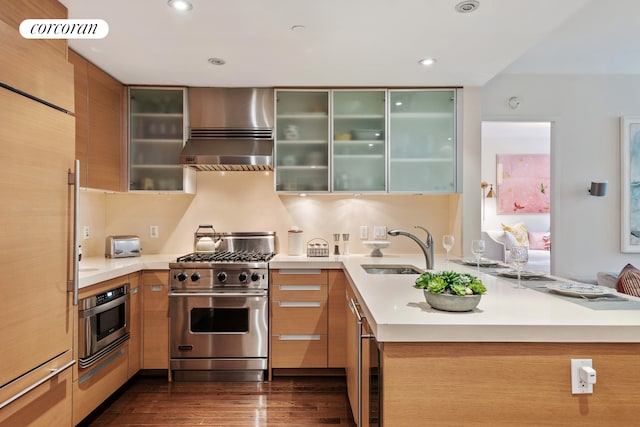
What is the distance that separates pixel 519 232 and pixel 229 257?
530 centimetres

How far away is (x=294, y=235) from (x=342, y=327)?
2.95 ft

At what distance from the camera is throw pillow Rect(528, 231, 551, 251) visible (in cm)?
663

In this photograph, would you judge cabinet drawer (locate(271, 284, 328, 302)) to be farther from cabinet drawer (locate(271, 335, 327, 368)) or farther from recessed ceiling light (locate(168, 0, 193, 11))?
recessed ceiling light (locate(168, 0, 193, 11))

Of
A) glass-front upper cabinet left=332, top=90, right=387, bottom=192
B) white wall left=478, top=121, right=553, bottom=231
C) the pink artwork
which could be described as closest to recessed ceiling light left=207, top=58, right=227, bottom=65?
glass-front upper cabinet left=332, top=90, right=387, bottom=192

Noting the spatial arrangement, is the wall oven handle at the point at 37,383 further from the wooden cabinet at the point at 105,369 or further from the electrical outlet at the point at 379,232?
the electrical outlet at the point at 379,232

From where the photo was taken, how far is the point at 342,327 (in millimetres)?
3059

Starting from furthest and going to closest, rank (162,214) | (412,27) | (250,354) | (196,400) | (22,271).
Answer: (162,214), (250,354), (196,400), (412,27), (22,271)

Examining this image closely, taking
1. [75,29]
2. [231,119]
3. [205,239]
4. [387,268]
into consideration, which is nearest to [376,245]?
[387,268]

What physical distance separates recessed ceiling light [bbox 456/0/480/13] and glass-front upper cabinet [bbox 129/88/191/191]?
230cm

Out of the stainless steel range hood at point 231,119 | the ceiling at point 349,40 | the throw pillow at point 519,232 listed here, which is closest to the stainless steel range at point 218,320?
the stainless steel range hood at point 231,119

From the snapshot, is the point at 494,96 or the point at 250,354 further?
the point at 494,96

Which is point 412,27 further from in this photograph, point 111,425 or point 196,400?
point 111,425

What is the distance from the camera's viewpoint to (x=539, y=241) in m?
6.65

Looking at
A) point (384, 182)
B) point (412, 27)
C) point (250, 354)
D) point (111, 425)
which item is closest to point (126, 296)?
point (111, 425)
